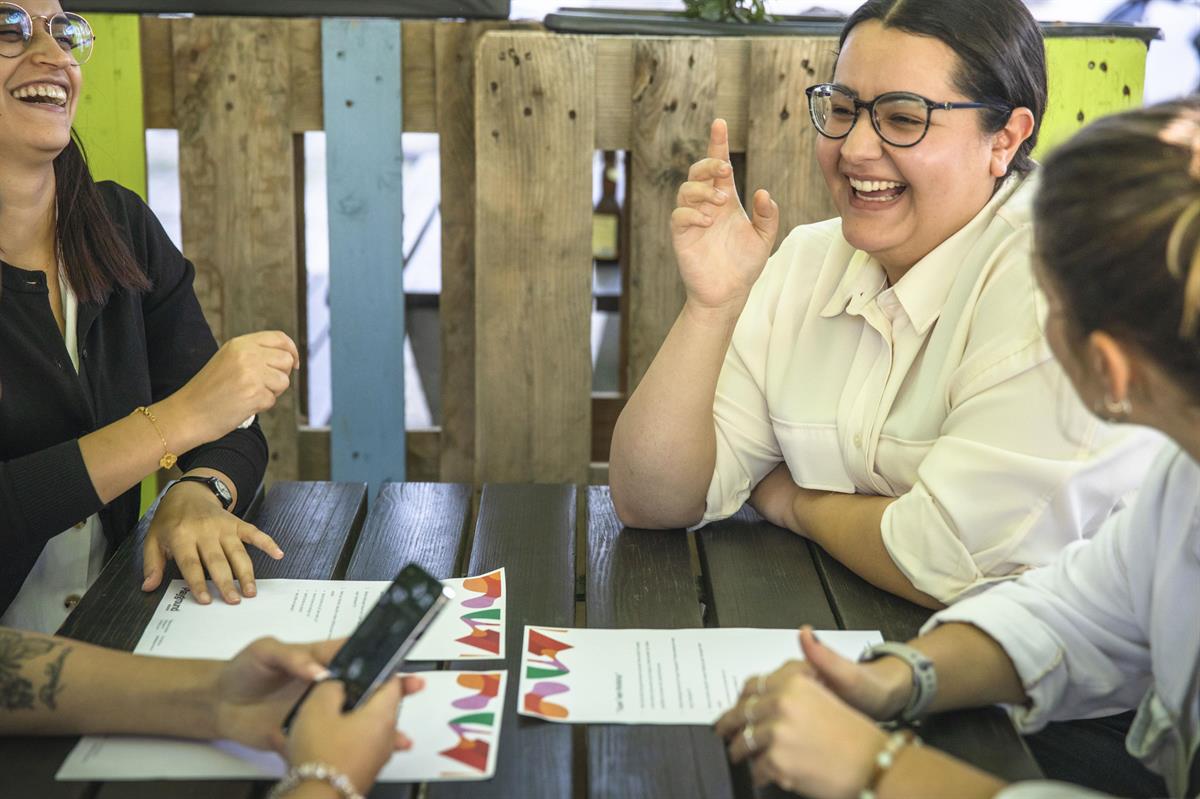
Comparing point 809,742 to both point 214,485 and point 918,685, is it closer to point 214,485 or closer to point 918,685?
point 918,685

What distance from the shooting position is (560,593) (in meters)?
1.79

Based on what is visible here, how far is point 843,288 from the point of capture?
2.07 m

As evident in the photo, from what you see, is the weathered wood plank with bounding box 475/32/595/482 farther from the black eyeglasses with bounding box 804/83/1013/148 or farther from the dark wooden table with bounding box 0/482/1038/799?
the black eyeglasses with bounding box 804/83/1013/148

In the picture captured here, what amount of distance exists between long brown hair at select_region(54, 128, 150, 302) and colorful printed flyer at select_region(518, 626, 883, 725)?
1.07m

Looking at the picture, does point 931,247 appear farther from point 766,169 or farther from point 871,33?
point 766,169

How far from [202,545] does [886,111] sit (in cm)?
120

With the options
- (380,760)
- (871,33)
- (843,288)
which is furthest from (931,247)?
(380,760)

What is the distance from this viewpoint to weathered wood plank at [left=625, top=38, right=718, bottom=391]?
2973 millimetres

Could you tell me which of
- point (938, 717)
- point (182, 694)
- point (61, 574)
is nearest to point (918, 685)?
point (938, 717)

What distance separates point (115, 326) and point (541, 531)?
876mm

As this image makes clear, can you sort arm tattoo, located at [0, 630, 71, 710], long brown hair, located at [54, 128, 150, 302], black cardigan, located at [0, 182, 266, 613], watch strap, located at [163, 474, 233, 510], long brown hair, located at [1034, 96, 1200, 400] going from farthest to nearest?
long brown hair, located at [54, 128, 150, 302] → watch strap, located at [163, 474, 233, 510] → black cardigan, located at [0, 182, 266, 613] → arm tattoo, located at [0, 630, 71, 710] → long brown hair, located at [1034, 96, 1200, 400]

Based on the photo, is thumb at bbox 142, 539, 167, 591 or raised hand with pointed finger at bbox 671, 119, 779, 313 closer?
thumb at bbox 142, 539, 167, 591

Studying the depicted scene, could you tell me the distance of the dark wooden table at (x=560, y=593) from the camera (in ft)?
4.30

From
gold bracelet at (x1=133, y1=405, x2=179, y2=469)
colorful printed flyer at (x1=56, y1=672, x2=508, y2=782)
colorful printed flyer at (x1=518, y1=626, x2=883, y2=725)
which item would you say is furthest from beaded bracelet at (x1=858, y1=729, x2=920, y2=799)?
gold bracelet at (x1=133, y1=405, x2=179, y2=469)
